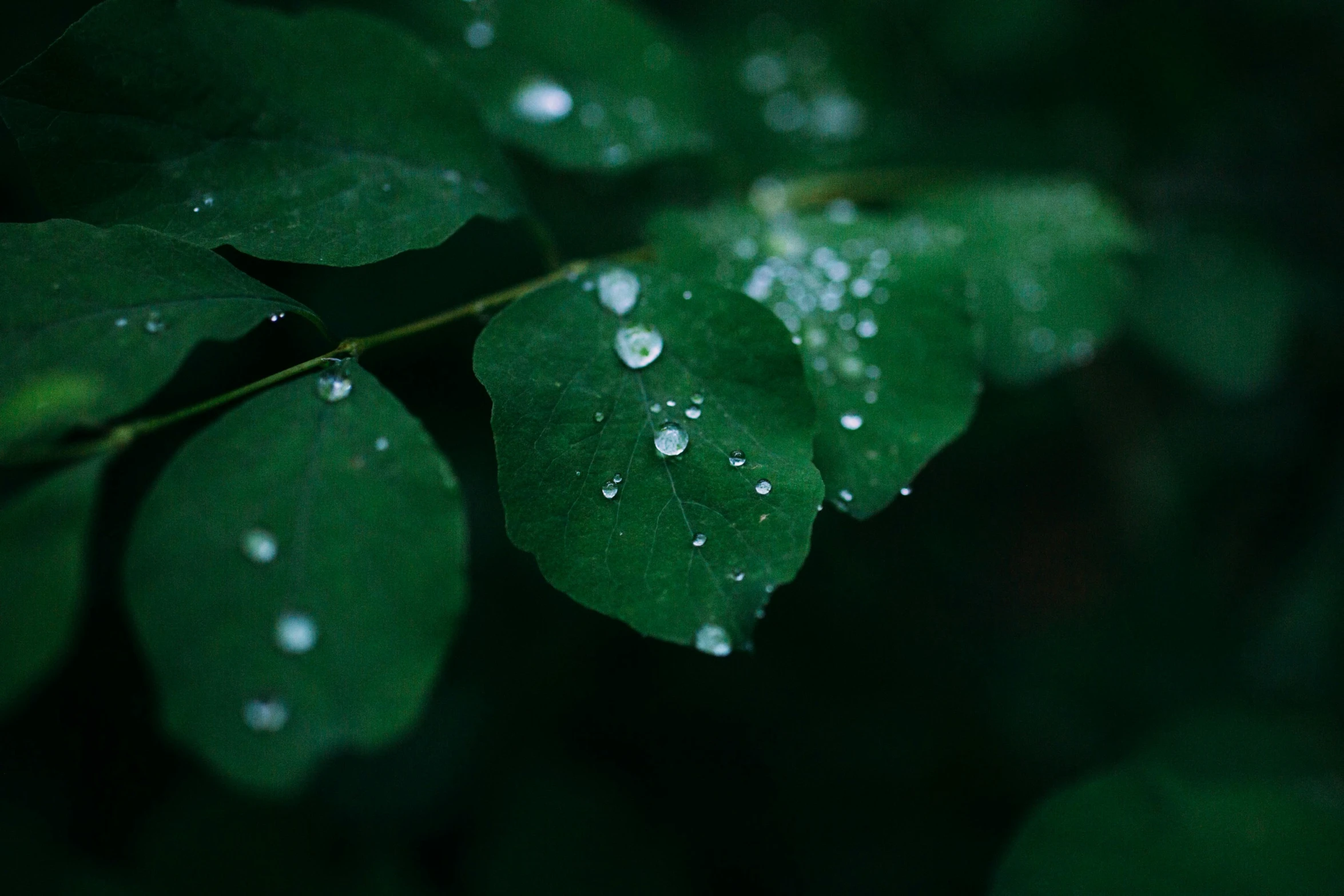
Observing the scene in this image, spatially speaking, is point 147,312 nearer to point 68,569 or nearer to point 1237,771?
point 68,569

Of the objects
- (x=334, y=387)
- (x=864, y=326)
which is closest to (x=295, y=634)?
(x=334, y=387)

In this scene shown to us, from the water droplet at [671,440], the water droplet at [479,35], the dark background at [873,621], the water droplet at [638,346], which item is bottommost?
the dark background at [873,621]

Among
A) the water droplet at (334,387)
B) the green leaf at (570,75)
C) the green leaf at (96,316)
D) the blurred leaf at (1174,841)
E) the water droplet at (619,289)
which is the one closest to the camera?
the green leaf at (96,316)

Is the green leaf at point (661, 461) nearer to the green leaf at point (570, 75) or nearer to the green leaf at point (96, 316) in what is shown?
the green leaf at point (96, 316)

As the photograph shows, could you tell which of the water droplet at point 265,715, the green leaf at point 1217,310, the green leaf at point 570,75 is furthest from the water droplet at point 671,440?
the green leaf at point 1217,310

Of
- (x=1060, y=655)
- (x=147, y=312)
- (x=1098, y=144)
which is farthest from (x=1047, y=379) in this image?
(x=147, y=312)

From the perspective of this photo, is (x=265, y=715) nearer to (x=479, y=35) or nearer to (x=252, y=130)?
(x=252, y=130)

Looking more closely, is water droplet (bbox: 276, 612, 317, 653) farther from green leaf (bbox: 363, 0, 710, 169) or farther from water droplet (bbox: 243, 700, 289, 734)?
green leaf (bbox: 363, 0, 710, 169)
